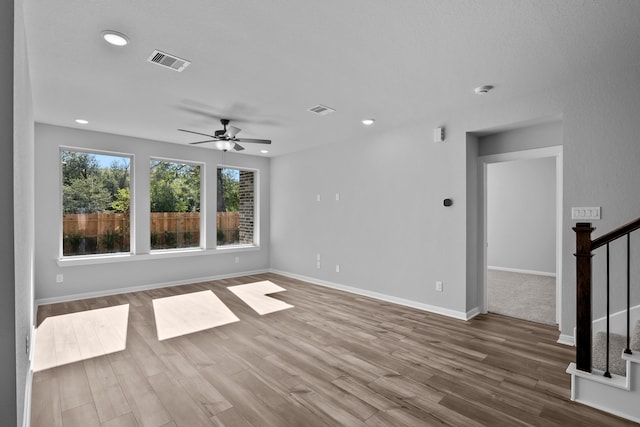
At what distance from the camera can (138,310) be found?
14.8ft

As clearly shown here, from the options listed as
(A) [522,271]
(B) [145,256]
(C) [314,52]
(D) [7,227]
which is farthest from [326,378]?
(A) [522,271]

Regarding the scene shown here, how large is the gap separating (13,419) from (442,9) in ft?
10.5

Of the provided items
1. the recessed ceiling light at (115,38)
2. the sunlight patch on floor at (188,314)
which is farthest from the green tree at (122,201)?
the recessed ceiling light at (115,38)

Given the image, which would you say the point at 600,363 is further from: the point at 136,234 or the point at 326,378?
the point at 136,234

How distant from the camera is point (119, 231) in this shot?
18.4 feet

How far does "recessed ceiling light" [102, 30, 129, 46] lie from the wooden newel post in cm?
374

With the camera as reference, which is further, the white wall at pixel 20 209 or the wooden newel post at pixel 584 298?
the wooden newel post at pixel 584 298

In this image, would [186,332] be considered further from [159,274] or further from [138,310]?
[159,274]

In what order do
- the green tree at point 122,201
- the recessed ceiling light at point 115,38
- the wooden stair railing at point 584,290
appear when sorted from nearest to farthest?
the wooden stair railing at point 584,290 → the recessed ceiling light at point 115,38 → the green tree at point 122,201

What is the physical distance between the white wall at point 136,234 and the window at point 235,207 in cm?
20

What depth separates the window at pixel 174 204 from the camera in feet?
19.6

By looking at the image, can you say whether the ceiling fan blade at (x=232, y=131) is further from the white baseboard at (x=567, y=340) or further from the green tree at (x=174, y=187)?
the white baseboard at (x=567, y=340)

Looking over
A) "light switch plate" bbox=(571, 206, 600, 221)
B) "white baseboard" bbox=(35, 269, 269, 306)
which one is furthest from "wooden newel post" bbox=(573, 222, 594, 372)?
"white baseboard" bbox=(35, 269, 269, 306)

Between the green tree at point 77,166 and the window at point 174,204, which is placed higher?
the green tree at point 77,166
